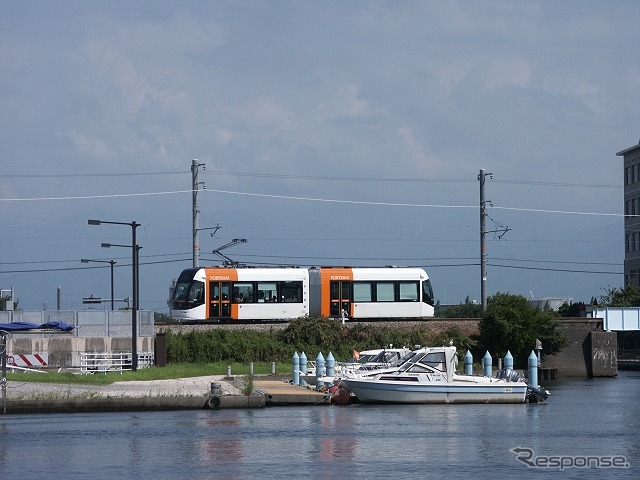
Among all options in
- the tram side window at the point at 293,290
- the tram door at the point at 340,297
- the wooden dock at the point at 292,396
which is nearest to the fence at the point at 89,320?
the tram side window at the point at 293,290

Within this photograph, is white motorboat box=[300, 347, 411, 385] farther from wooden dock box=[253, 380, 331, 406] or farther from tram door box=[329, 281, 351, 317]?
tram door box=[329, 281, 351, 317]

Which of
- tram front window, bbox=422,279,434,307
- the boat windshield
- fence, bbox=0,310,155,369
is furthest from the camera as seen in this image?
tram front window, bbox=422,279,434,307

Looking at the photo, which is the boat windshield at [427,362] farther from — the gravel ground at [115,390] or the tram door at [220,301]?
the tram door at [220,301]

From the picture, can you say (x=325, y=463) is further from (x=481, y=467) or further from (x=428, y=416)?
→ (x=428, y=416)

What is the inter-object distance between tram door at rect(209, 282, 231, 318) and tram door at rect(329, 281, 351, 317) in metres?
5.93

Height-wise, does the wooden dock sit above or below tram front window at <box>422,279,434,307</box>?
below

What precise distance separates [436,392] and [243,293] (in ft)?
72.8

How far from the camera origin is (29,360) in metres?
54.5

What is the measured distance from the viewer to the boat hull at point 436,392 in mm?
42406

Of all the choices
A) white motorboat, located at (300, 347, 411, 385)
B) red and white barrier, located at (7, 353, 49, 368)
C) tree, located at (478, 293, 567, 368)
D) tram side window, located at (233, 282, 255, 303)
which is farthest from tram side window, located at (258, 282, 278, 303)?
tree, located at (478, 293, 567, 368)

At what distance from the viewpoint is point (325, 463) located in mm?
26391

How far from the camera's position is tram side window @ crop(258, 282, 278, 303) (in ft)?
206

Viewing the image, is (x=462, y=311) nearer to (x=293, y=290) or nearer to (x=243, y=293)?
(x=293, y=290)

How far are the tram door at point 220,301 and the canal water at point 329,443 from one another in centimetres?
2074
